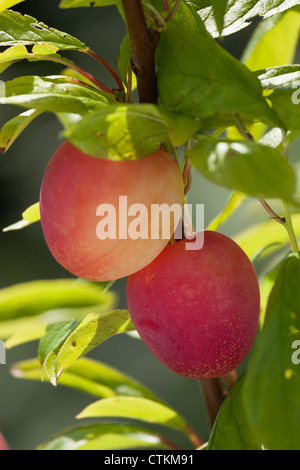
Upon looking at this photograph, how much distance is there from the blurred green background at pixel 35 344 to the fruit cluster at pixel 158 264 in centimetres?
91

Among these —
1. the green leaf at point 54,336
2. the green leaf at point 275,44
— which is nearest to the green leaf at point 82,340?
the green leaf at point 54,336

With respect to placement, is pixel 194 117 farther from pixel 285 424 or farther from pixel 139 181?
pixel 285 424

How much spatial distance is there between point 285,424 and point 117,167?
0.45 feet

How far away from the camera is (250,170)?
0.22 metres

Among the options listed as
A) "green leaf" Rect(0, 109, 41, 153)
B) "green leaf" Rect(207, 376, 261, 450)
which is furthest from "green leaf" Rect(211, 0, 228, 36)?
"green leaf" Rect(207, 376, 261, 450)

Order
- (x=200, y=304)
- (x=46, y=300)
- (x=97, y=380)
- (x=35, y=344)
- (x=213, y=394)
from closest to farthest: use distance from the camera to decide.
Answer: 1. (x=46, y=300)
2. (x=200, y=304)
3. (x=213, y=394)
4. (x=97, y=380)
5. (x=35, y=344)

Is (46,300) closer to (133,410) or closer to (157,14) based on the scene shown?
(157,14)

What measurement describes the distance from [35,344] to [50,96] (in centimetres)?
102

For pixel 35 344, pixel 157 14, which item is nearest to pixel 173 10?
pixel 157 14

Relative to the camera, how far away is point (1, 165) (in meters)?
1.42

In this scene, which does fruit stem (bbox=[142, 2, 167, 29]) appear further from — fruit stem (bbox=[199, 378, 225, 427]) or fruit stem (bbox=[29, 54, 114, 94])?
fruit stem (bbox=[199, 378, 225, 427])

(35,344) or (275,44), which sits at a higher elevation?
(275,44)

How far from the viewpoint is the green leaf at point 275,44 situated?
46cm

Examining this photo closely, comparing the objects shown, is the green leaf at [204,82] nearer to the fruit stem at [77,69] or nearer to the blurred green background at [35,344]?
the fruit stem at [77,69]
